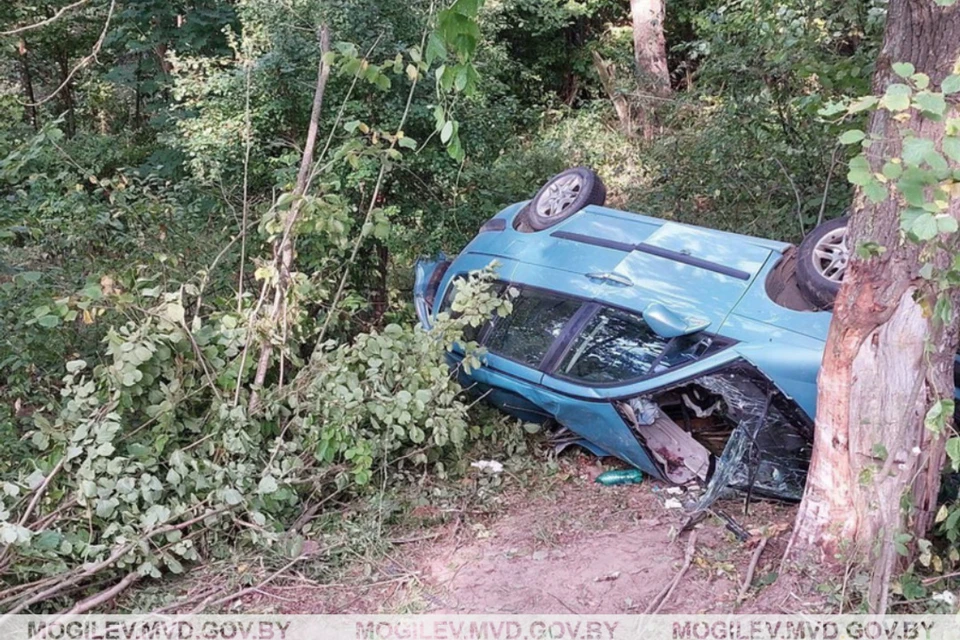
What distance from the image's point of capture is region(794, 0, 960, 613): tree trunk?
2775mm

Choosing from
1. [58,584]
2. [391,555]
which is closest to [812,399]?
[391,555]

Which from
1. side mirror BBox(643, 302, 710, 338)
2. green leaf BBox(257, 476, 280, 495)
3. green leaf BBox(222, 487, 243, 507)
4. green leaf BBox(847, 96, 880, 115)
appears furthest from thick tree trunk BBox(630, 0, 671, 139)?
green leaf BBox(847, 96, 880, 115)

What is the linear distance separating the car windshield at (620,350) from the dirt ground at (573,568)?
760 mm

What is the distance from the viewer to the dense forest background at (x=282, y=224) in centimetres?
381

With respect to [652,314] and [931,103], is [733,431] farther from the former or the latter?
[931,103]

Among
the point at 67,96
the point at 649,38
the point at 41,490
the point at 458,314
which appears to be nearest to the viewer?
the point at 41,490

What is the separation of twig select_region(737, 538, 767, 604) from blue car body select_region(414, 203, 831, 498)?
46cm

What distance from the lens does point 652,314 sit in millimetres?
4086

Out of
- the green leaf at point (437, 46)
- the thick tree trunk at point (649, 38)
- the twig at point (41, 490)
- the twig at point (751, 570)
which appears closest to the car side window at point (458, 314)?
the twig at point (751, 570)

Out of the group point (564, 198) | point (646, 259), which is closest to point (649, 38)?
point (564, 198)

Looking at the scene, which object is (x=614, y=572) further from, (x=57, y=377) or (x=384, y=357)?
(x=57, y=377)

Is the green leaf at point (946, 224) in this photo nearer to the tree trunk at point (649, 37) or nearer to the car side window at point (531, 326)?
the car side window at point (531, 326)

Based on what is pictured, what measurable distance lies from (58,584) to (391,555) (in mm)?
1544

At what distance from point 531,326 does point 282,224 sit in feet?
5.35
